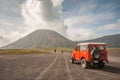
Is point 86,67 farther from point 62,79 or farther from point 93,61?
point 62,79

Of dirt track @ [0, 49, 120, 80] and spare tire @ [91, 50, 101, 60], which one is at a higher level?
spare tire @ [91, 50, 101, 60]

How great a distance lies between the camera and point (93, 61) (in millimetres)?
16266

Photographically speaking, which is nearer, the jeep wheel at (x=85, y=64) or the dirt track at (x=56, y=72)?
the dirt track at (x=56, y=72)

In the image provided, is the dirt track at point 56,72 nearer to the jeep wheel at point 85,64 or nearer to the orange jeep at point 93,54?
the jeep wheel at point 85,64

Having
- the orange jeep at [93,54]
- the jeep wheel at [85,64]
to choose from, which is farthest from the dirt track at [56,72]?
the orange jeep at [93,54]

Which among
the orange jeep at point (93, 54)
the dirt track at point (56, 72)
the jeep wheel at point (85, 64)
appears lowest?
the dirt track at point (56, 72)

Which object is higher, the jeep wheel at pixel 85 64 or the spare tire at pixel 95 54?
the spare tire at pixel 95 54

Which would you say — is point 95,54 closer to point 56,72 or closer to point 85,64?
point 85,64

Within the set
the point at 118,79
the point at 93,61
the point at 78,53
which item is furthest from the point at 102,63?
the point at 118,79

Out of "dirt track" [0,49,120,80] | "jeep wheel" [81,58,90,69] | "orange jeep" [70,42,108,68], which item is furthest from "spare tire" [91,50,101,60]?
"dirt track" [0,49,120,80]

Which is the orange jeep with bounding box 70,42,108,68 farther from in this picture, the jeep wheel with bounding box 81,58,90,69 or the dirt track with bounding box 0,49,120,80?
the dirt track with bounding box 0,49,120,80

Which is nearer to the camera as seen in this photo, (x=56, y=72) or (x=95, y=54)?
(x=56, y=72)

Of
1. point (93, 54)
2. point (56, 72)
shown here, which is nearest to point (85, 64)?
point (93, 54)

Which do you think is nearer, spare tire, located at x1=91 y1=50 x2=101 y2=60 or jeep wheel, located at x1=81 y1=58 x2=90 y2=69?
spare tire, located at x1=91 y1=50 x2=101 y2=60
